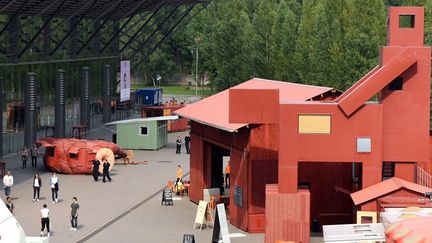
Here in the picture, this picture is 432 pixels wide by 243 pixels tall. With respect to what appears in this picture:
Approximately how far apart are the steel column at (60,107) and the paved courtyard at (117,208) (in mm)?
10092

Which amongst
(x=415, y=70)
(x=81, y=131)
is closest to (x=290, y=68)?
(x=81, y=131)

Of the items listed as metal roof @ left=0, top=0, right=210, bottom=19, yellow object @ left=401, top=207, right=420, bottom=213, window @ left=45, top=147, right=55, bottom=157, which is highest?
metal roof @ left=0, top=0, right=210, bottom=19

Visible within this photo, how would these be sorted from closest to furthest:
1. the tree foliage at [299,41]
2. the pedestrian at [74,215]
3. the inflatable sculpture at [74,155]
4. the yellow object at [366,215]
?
the yellow object at [366,215] → the pedestrian at [74,215] → the inflatable sculpture at [74,155] → the tree foliage at [299,41]

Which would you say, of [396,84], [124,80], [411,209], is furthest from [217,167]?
[124,80]

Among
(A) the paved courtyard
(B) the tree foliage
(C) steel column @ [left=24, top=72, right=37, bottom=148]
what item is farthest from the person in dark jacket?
(B) the tree foliage

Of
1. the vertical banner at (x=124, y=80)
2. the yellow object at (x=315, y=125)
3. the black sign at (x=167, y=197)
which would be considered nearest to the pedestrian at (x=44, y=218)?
the black sign at (x=167, y=197)

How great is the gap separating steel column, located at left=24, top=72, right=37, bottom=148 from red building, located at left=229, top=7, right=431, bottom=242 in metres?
31.2

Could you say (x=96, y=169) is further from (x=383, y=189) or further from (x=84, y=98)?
(x=84, y=98)

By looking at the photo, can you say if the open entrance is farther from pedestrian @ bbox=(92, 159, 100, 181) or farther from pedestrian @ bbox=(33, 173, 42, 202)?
pedestrian @ bbox=(92, 159, 100, 181)

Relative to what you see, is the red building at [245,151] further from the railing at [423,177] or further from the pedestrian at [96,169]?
the pedestrian at [96,169]

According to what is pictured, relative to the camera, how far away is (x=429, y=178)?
35.9 metres

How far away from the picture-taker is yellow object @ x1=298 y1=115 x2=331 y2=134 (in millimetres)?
32844

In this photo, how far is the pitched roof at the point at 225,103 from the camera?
122ft

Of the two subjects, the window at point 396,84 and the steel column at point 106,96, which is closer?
the window at point 396,84
